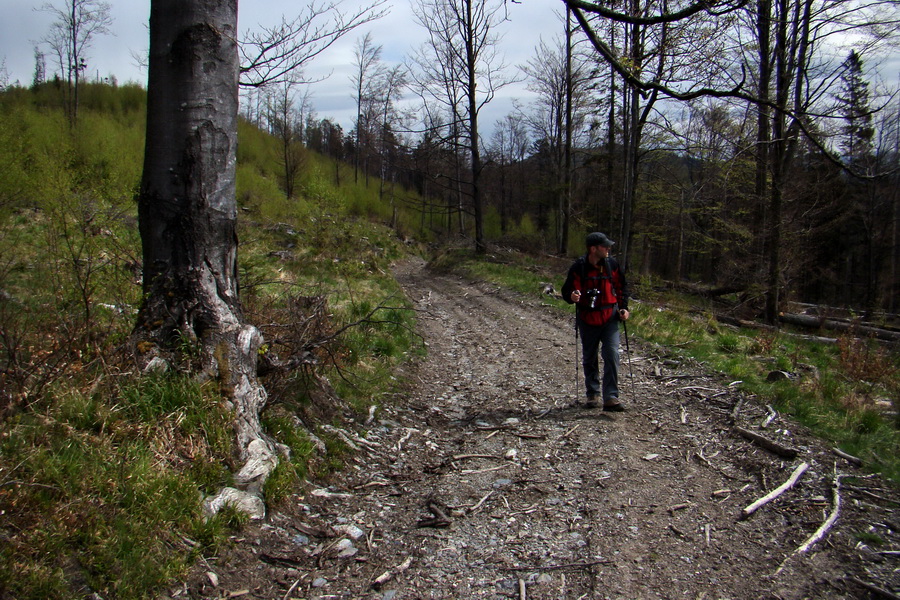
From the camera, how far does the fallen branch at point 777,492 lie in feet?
11.3

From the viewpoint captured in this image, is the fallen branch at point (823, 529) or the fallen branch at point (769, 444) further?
the fallen branch at point (769, 444)

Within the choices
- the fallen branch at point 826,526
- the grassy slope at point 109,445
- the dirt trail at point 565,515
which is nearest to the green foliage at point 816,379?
the dirt trail at point 565,515

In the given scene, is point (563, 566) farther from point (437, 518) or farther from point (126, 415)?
point (126, 415)

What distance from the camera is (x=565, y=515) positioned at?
3414 mm

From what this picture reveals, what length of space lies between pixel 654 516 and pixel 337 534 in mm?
2062

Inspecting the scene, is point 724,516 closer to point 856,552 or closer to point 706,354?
point 856,552

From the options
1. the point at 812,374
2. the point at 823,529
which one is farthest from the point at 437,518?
the point at 812,374

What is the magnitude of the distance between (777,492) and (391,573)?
2.81m

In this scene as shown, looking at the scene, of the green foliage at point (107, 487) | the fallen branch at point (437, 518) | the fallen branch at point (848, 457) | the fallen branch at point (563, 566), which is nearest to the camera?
the green foliage at point (107, 487)

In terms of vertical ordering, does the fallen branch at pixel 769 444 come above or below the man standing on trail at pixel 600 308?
below

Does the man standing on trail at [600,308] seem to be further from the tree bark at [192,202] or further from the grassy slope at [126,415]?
the tree bark at [192,202]

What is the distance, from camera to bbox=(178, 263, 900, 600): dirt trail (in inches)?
107

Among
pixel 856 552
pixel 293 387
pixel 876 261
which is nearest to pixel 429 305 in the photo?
pixel 293 387

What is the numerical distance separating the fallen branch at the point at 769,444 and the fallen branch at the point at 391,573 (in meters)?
3.28
